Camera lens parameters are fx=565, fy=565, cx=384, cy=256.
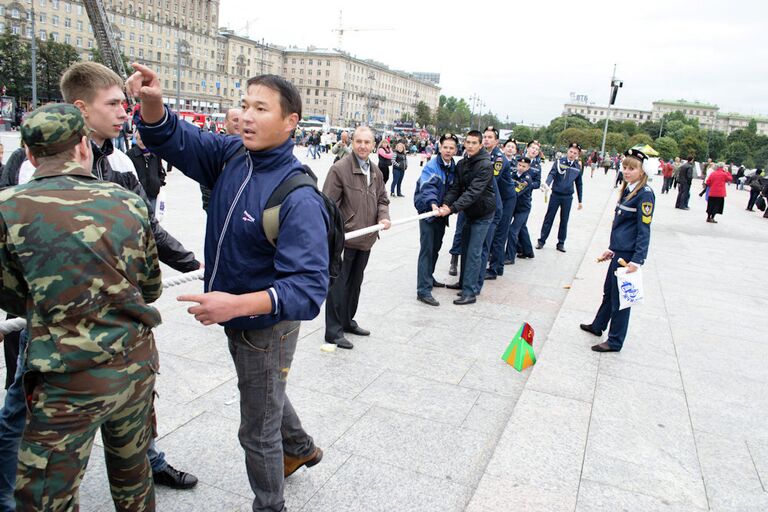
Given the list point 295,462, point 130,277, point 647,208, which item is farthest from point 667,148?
point 130,277

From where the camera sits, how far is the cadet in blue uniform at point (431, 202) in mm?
6758

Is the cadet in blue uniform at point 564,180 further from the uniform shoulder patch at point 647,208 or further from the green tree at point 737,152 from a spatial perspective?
the green tree at point 737,152

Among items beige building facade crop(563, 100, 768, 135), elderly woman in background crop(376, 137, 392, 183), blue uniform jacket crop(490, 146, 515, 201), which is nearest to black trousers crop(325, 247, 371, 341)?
blue uniform jacket crop(490, 146, 515, 201)

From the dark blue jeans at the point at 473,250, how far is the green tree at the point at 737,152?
391 feet

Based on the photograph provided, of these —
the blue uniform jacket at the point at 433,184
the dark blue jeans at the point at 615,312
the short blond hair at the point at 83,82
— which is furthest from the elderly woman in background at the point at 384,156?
the short blond hair at the point at 83,82

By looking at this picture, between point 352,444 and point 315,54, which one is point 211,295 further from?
point 315,54

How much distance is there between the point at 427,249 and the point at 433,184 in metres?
0.79

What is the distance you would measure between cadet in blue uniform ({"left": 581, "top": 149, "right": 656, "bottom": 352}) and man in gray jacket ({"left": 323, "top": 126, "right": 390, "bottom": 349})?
228cm

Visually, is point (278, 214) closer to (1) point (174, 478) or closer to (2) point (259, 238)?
(2) point (259, 238)

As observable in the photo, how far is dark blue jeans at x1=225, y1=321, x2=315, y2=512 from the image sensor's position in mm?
2393

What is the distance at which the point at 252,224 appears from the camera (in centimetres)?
225

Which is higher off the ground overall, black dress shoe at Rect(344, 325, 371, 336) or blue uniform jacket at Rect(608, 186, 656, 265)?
blue uniform jacket at Rect(608, 186, 656, 265)

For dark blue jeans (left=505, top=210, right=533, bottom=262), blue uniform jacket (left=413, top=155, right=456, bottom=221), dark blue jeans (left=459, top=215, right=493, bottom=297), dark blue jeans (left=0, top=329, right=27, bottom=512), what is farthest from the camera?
dark blue jeans (left=505, top=210, right=533, bottom=262)

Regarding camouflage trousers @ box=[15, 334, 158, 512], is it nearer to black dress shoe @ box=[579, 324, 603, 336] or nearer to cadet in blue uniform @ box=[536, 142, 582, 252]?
black dress shoe @ box=[579, 324, 603, 336]
